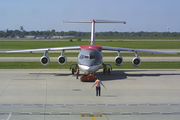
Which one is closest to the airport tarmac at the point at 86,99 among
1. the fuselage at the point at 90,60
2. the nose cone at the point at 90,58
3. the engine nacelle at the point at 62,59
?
the fuselage at the point at 90,60

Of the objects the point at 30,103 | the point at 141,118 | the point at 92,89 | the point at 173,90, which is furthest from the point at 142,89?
the point at 30,103

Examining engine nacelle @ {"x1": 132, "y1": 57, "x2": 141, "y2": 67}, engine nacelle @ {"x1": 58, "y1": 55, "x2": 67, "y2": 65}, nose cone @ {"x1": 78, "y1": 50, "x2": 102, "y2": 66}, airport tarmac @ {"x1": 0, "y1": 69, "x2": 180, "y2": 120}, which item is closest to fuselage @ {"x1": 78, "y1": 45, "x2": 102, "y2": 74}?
nose cone @ {"x1": 78, "y1": 50, "x2": 102, "y2": 66}

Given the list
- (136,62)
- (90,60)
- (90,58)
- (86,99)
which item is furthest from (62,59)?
(86,99)

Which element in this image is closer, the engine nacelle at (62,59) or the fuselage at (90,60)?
the fuselage at (90,60)

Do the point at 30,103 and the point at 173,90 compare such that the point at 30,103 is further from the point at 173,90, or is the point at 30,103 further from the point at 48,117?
the point at 173,90

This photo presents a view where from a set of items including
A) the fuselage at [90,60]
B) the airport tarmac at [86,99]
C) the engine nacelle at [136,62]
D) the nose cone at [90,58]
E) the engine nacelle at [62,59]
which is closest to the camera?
the airport tarmac at [86,99]

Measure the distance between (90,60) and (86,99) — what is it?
8.15 metres

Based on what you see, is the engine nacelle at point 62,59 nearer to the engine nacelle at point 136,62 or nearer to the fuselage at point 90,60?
the fuselage at point 90,60

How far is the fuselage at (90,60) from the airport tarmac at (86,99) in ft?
5.02

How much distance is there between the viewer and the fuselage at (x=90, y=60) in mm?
25911

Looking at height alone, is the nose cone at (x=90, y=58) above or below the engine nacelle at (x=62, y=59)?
above

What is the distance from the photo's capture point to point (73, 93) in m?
20.8

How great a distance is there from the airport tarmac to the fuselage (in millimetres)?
1530

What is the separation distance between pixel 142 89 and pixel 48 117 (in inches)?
430
